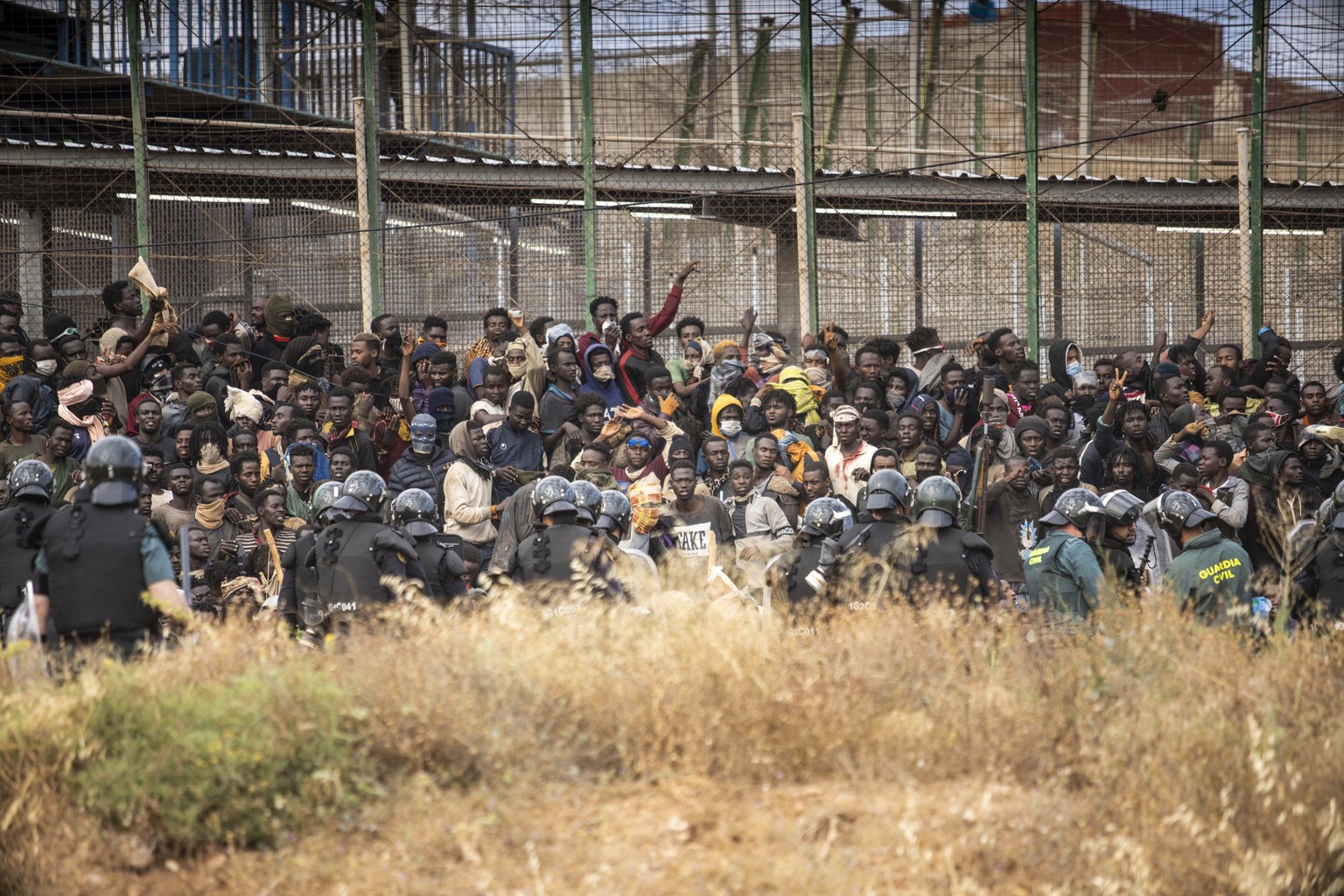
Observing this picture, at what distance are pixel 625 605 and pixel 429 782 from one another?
6.56 ft

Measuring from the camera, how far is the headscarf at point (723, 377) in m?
13.3

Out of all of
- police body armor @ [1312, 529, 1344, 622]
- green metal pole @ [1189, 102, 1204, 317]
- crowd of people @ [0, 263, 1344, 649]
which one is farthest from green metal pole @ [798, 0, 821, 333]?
police body armor @ [1312, 529, 1344, 622]

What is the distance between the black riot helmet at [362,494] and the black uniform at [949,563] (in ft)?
10.9

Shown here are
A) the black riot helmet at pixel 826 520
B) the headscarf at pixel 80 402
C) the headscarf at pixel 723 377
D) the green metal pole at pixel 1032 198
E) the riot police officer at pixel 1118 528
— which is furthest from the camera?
the green metal pole at pixel 1032 198

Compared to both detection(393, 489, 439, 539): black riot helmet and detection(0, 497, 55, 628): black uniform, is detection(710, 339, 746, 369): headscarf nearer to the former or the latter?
detection(393, 489, 439, 539): black riot helmet

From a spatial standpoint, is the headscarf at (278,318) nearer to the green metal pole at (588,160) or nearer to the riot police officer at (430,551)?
the green metal pole at (588,160)

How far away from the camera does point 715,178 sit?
17.6m

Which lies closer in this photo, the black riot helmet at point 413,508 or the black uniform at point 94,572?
the black uniform at point 94,572

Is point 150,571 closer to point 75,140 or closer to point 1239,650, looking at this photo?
point 1239,650

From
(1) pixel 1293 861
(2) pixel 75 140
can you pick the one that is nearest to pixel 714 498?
(1) pixel 1293 861

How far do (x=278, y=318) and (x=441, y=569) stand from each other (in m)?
5.40

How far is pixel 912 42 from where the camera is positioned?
18.6m

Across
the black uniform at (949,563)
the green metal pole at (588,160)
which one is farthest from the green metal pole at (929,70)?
the black uniform at (949,563)

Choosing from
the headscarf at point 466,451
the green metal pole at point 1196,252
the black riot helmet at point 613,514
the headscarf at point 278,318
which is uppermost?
the green metal pole at point 1196,252
